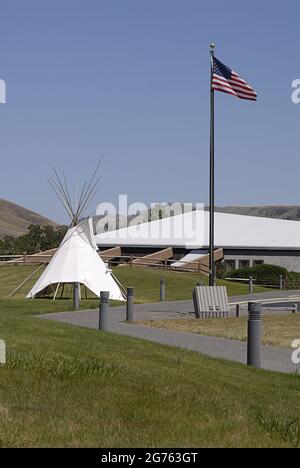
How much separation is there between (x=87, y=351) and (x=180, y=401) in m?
3.57

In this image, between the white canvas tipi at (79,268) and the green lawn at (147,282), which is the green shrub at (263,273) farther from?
the white canvas tipi at (79,268)

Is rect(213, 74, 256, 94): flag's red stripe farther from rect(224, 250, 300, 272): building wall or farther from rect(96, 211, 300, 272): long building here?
rect(224, 250, 300, 272): building wall

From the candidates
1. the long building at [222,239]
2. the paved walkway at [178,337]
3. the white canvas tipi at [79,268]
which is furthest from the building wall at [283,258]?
the paved walkway at [178,337]

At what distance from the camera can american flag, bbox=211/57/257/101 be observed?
28.1m

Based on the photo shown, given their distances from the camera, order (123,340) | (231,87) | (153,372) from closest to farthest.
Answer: (153,372) < (123,340) < (231,87)

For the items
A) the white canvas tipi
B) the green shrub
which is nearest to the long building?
the green shrub

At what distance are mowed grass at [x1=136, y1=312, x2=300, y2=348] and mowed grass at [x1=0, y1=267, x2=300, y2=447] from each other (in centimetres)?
597

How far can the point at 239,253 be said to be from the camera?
6788 centimetres

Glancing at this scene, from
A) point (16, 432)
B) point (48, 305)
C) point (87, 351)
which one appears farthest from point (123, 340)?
point (48, 305)

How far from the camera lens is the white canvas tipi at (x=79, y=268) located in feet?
113

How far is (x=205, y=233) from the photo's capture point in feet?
242

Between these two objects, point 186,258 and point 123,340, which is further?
point 186,258

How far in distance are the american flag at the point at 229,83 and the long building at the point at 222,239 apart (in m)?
32.8

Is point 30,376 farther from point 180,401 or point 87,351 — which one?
point 87,351
